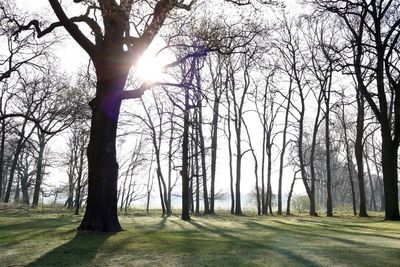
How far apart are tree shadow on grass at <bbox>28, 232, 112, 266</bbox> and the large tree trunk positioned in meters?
1.36

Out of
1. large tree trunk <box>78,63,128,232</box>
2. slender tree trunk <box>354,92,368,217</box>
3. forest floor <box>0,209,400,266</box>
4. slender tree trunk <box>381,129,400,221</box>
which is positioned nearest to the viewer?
forest floor <box>0,209,400,266</box>

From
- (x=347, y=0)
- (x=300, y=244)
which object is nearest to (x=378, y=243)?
(x=300, y=244)

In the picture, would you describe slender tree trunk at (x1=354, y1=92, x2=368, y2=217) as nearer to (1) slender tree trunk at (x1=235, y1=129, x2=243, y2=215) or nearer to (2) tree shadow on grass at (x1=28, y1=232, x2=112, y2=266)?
(1) slender tree trunk at (x1=235, y1=129, x2=243, y2=215)

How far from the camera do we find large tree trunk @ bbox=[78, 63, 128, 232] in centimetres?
1241

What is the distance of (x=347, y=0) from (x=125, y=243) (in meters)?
15.4

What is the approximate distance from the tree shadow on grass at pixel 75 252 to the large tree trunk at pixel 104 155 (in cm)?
136

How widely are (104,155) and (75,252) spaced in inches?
179

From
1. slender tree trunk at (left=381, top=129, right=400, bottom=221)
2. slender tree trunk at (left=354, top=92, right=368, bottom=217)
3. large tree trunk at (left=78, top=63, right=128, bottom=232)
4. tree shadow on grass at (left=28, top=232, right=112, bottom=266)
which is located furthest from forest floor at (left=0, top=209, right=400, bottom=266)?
slender tree trunk at (left=354, top=92, right=368, bottom=217)

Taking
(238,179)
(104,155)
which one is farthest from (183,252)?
(238,179)

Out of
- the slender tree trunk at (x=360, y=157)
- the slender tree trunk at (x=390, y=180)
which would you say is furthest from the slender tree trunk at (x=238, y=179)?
the slender tree trunk at (x=390, y=180)

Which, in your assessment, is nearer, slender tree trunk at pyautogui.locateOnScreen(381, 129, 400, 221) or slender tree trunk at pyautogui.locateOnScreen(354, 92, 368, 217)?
slender tree trunk at pyautogui.locateOnScreen(381, 129, 400, 221)

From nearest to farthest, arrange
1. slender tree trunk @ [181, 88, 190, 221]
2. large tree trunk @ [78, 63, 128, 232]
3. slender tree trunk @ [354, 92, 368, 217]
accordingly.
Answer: large tree trunk @ [78, 63, 128, 232], slender tree trunk @ [181, 88, 190, 221], slender tree trunk @ [354, 92, 368, 217]

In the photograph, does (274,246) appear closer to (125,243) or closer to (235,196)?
(125,243)

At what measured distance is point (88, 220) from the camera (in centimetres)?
1237
